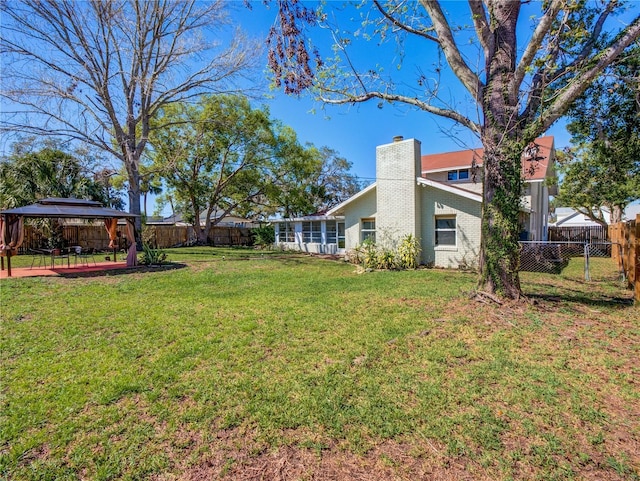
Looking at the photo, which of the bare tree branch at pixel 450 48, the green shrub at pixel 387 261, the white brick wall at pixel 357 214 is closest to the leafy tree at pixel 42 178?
the white brick wall at pixel 357 214

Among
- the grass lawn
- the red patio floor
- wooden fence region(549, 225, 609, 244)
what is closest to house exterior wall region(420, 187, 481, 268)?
the grass lawn

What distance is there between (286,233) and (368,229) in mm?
9028

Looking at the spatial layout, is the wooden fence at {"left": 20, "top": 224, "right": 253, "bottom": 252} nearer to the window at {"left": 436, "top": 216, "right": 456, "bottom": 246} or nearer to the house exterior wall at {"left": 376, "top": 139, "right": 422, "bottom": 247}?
the house exterior wall at {"left": 376, "top": 139, "right": 422, "bottom": 247}

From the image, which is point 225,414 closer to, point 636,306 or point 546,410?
point 546,410

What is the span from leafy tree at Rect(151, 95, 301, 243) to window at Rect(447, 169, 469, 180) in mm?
11422

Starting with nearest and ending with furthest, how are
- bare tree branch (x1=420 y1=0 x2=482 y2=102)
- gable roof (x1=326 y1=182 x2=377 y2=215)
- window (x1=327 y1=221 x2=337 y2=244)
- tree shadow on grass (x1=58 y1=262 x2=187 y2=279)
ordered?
bare tree branch (x1=420 y1=0 x2=482 y2=102) → tree shadow on grass (x1=58 y1=262 x2=187 y2=279) → gable roof (x1=326 y1=182 x2=377 y2=215) → window (x1=327 y1=221 x2=337 y2=244)

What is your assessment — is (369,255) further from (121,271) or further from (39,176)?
(39,176)

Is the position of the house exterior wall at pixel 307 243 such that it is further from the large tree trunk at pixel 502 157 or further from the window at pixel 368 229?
the large tree trunk at pixel 502 157

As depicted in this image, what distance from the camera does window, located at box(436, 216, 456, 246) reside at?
12.9 meters

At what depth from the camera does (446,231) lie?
513 inches

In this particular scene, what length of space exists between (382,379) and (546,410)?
1.62m

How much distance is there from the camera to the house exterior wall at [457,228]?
12305mm

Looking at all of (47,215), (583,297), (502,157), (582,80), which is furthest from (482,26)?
(47,215)

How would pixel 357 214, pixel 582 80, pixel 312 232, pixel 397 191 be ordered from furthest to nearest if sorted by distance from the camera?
pixel 312 232 → pixel 357 214 → pixel 397 191 → pixel 582 80
